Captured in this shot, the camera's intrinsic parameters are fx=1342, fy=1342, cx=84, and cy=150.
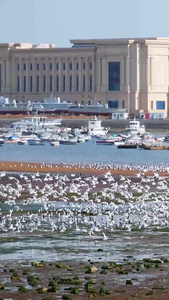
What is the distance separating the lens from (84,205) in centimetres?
4819

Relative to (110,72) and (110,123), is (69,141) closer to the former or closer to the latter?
(110,123)

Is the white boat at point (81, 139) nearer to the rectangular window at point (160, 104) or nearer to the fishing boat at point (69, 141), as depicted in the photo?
the fishing boat at point (69, 141)

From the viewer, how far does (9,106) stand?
170500mm

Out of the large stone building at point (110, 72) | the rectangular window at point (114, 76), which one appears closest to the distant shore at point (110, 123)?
the large stone building at point (110, 72)

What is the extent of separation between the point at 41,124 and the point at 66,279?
112 m

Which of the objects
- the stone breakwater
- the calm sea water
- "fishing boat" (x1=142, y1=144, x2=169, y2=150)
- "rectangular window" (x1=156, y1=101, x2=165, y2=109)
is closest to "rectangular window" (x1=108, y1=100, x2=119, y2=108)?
"rectangular window" (x1=156, y1=101, x2=165, y2=109)

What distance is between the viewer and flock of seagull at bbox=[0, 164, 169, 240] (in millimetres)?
41969

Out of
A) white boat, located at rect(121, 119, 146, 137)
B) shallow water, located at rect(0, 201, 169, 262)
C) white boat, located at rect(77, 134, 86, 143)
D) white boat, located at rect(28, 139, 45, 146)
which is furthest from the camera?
white boat, located at rect(121, 119, 146, 137)

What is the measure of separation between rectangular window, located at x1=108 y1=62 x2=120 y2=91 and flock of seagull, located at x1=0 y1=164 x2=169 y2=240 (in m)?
111

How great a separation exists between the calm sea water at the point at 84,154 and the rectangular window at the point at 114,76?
5679 cm

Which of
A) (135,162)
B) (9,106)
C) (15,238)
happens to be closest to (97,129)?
(9,106)

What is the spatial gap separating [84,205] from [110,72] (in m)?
126

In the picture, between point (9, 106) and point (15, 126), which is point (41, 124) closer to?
point (15, 126)

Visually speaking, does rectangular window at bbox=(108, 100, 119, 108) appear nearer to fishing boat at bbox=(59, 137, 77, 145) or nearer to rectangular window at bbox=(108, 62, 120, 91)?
rectangular window at bbox=(108, 62, 120, 91)
